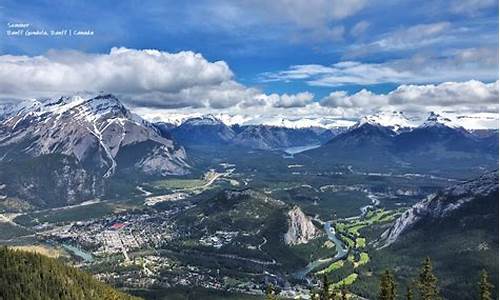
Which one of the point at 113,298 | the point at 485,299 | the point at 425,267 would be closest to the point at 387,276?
the point at 425,267

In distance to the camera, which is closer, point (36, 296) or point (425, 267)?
point (425, 267)

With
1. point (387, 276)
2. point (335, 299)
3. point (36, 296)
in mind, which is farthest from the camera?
point (36, 296)

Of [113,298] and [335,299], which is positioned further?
[113,298]

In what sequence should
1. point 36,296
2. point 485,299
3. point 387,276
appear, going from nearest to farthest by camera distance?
point 485,299
point 387,276
point 36,296

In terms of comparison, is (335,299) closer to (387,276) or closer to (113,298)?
(387,276)

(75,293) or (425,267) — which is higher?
(425,267)

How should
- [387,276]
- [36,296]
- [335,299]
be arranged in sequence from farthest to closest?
[36,296]
[335,299]
[387,276]

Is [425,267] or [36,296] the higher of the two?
[425,267]

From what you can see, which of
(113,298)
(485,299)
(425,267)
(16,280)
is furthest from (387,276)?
(16,280)

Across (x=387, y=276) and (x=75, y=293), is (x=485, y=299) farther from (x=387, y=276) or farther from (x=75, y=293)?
(x=75, y=293)
